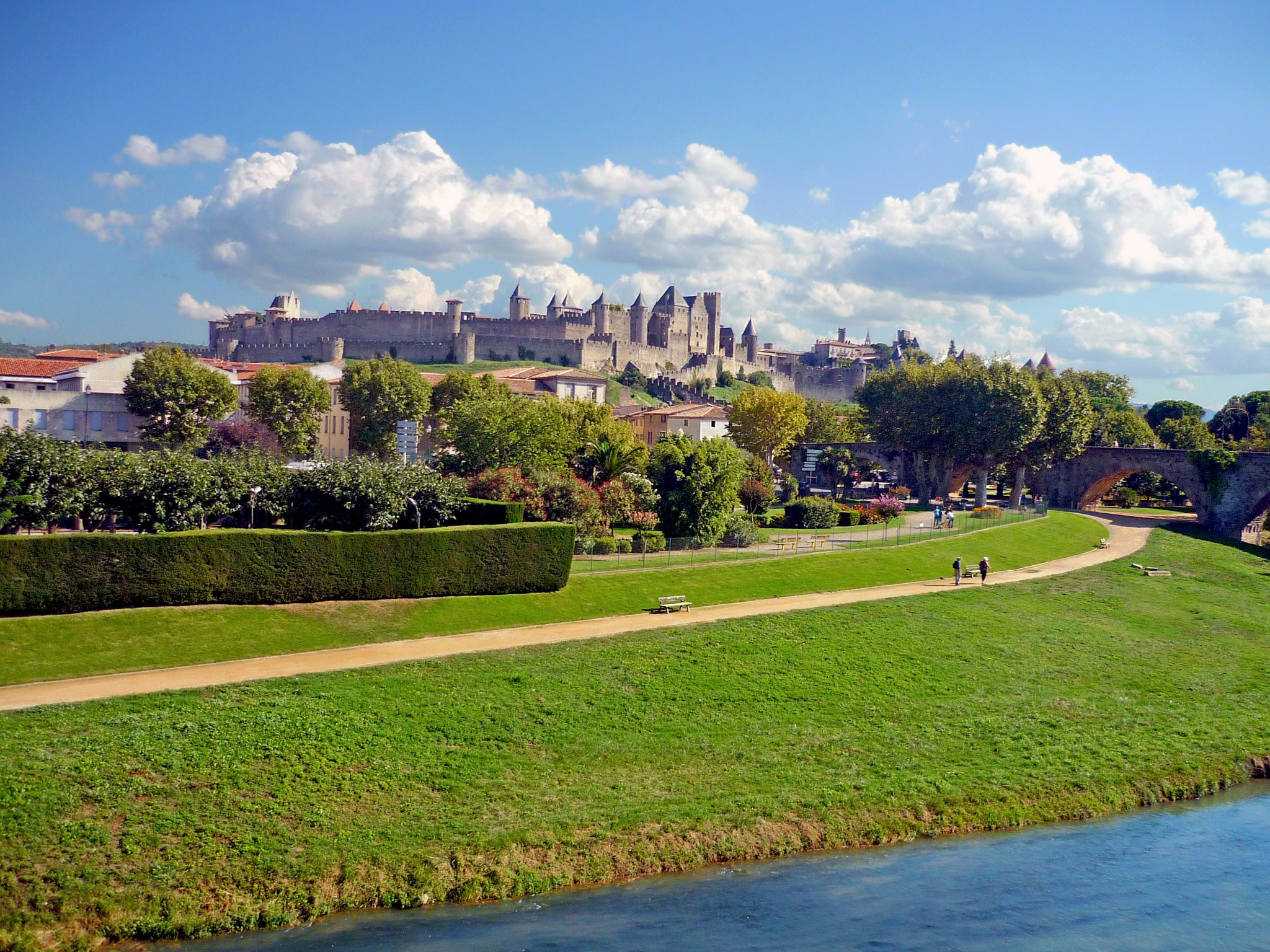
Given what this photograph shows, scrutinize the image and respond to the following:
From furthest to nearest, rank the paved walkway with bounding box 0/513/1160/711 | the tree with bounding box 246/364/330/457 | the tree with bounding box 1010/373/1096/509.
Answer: the tree with bounding box 246/364/330/457 → the tree with bounding box 1010/373/1096/509 → the paved walkway with bounding box 0/513/1160/711

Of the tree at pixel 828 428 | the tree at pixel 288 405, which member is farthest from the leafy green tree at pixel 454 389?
Result: the tree at pixel 828 428

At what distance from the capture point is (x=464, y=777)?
17.1 meters

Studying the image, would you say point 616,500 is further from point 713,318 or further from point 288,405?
point 713,318

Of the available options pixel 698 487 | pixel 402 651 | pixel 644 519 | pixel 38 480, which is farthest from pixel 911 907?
pixel 698 487

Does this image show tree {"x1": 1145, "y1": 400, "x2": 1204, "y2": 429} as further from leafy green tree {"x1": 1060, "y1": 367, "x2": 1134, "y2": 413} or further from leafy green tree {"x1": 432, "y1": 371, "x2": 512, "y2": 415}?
leafy green tree {"x1": 432, "y1": 371, "x2": 512, "y2": 415}

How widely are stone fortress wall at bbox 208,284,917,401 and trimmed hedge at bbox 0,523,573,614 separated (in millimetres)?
102113

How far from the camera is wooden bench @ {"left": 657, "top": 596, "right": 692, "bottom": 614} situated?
89.8 ft

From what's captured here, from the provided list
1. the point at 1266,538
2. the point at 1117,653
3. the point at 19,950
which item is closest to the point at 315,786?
the point at 19,950

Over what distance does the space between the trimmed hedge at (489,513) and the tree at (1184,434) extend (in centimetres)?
5766

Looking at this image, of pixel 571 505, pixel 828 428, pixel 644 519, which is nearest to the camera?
pixel 571 505

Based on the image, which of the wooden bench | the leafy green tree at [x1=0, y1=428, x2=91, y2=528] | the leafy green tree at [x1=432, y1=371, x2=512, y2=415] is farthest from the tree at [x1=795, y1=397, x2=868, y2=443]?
the leafy green tree at [x1=0, y1=428, x2=91, y2=528]

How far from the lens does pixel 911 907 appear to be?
14.6 m

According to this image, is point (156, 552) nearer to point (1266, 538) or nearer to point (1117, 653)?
point (1117, 653)

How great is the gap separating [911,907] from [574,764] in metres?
6.30
